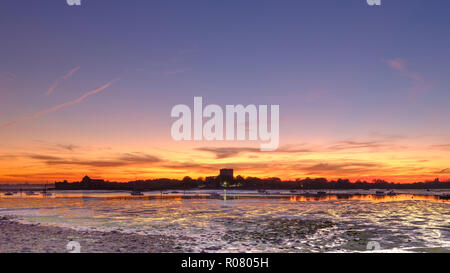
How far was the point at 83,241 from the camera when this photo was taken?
19.8 meters

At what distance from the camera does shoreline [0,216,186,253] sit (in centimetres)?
1728

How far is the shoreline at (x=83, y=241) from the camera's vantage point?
17281mm

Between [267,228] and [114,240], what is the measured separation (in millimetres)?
11574

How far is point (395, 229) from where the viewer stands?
84.9 feet
